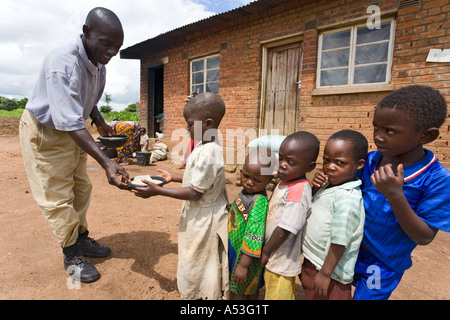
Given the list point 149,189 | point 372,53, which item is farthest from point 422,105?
point 372,53

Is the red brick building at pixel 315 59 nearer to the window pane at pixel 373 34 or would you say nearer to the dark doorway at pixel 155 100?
the window pane at pixel 373 34

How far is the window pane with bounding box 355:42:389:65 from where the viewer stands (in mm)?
4535

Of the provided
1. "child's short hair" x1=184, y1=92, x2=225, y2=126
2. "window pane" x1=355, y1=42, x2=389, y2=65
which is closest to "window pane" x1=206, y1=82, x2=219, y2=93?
"window pane" x1=355, y1=42, x2=389, y2=65

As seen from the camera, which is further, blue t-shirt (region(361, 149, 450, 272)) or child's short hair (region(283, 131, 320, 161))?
child's short hair (region(283, 131, 320, 161))

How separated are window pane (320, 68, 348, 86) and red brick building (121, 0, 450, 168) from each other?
0.02 metres

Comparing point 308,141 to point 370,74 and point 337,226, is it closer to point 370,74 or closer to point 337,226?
point 337,226

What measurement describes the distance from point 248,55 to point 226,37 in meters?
0.93

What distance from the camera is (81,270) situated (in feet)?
7.06

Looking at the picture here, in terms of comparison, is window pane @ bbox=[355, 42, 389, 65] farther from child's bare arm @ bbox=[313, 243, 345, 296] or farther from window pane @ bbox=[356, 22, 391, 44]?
child's bare arm @ bbox=[313, 243, 345, 296]

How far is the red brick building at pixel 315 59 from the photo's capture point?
411 cm

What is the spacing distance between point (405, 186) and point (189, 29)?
285 inches

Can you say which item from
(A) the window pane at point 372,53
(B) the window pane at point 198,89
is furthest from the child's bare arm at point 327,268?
(B) the window pane at point 198,89

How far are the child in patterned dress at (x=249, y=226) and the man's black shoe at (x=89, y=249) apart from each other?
146 centimetres

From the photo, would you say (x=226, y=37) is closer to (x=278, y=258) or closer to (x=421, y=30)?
(x=421, y=30)
